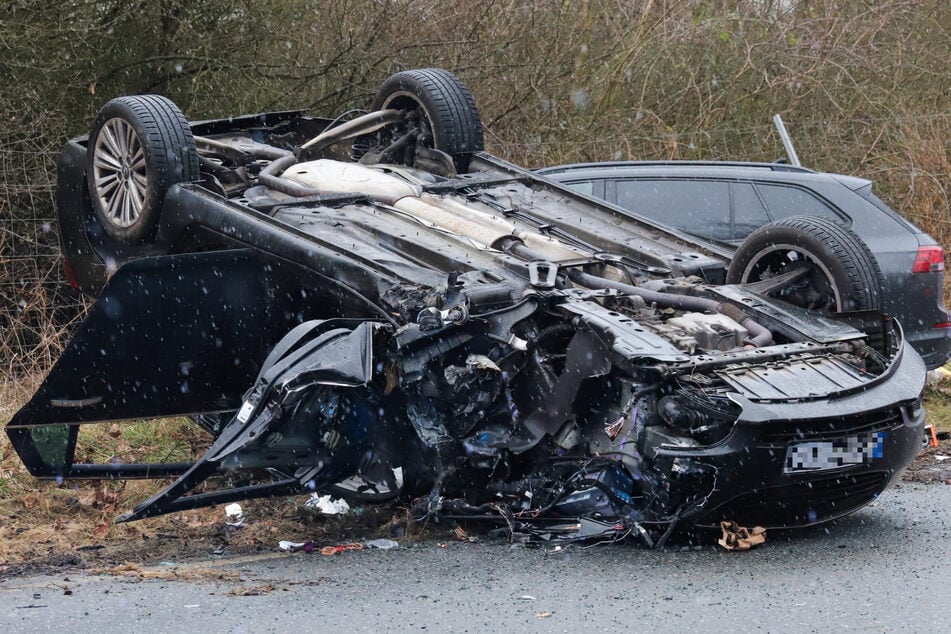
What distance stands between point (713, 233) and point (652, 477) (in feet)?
11.9

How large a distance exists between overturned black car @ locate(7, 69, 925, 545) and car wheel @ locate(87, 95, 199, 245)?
2cm

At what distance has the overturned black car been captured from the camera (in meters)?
5.06

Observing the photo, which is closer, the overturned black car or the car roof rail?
the overturned black car

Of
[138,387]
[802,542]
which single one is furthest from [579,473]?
[138,387]

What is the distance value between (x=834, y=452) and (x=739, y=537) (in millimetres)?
535

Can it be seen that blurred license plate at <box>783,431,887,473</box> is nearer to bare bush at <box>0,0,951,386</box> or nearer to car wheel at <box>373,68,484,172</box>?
car wheel at <box>373,68,484,172</box>

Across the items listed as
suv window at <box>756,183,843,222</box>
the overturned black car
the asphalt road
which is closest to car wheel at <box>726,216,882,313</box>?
the overturned black car

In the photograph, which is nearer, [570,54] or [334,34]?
[334,34]

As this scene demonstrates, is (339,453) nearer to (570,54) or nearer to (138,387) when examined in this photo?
(138,387)

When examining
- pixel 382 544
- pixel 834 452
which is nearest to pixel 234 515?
pixel 382 544

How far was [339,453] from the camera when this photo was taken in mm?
5578

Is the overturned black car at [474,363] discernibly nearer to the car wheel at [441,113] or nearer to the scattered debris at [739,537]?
the scattered debris at [739,537]

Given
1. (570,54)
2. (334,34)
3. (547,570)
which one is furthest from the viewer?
(570,54)

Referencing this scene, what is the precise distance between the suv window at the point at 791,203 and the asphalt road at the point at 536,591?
321 centimetres
